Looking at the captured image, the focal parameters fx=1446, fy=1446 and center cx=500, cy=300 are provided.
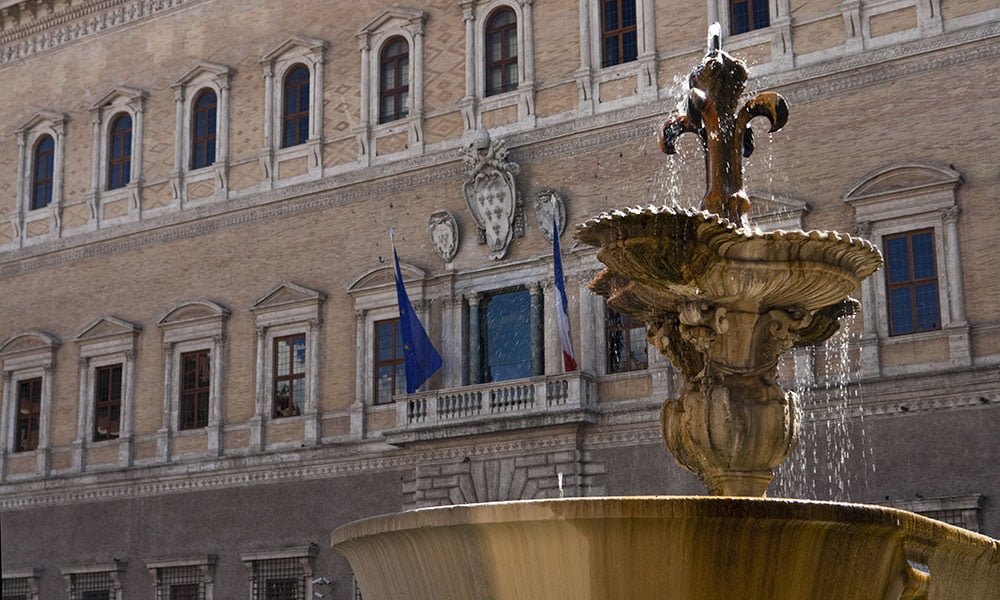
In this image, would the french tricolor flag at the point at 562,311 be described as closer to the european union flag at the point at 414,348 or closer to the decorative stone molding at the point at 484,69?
the european union flag at the point at 414,348

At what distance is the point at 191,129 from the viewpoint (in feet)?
Result: 78.7

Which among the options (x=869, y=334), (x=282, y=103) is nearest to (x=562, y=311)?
(x=869, y=334)

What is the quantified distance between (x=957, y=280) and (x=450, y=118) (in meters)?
7.78

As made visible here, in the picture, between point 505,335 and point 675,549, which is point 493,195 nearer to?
point 505,335

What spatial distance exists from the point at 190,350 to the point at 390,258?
4.11 metres

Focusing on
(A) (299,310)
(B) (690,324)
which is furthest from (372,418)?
(B) (690,324)

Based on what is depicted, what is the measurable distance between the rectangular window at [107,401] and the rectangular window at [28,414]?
135 cm

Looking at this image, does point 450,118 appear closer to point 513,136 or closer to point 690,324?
point 513,136

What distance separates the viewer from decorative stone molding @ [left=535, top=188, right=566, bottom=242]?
19500 mm

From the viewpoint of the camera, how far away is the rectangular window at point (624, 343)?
741 inches

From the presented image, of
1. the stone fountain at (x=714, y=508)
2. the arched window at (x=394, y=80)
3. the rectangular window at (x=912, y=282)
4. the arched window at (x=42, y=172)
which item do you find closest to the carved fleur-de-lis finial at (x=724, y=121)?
the stone fountain at (x=714, y=508)

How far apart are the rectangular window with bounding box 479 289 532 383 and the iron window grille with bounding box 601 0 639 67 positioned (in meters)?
3.47

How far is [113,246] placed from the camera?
2428 centimetres

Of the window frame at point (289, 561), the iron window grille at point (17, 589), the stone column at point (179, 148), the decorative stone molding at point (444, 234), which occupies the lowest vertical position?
the iron window grille at point (17, 589)
